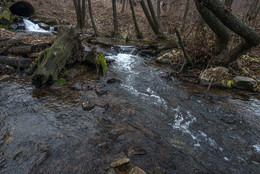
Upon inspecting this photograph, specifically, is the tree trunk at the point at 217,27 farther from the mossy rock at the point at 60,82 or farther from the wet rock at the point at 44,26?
the wet rock at the point at 44,26

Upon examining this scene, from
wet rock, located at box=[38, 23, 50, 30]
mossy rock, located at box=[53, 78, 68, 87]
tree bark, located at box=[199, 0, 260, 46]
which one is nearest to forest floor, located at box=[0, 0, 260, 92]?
tree bark, located at box=[199, 0, 260, 46]

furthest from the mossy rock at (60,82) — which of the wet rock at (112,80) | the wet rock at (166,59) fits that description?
the wet rock at (166,59)

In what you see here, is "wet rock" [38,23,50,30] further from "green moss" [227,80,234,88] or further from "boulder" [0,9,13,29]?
"green moss" [227,80,234,88]

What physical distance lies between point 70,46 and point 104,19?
17.7 meters

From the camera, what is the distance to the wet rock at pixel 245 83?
231 inches

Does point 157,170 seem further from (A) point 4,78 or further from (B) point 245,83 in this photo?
(A) point 4,78

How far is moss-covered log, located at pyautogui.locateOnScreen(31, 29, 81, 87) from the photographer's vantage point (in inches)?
193

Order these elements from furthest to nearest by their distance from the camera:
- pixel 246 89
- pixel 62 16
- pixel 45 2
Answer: pixel 45 2, pixel 62 16, pixel 246 89

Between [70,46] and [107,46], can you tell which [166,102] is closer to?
[70,46]

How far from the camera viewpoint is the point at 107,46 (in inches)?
441

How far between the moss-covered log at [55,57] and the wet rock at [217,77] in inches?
208

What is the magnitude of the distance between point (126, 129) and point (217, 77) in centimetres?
470

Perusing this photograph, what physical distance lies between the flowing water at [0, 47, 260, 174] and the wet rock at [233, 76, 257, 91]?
52 centimetres

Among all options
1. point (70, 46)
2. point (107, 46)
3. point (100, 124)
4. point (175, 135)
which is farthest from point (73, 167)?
point (107, 46)
